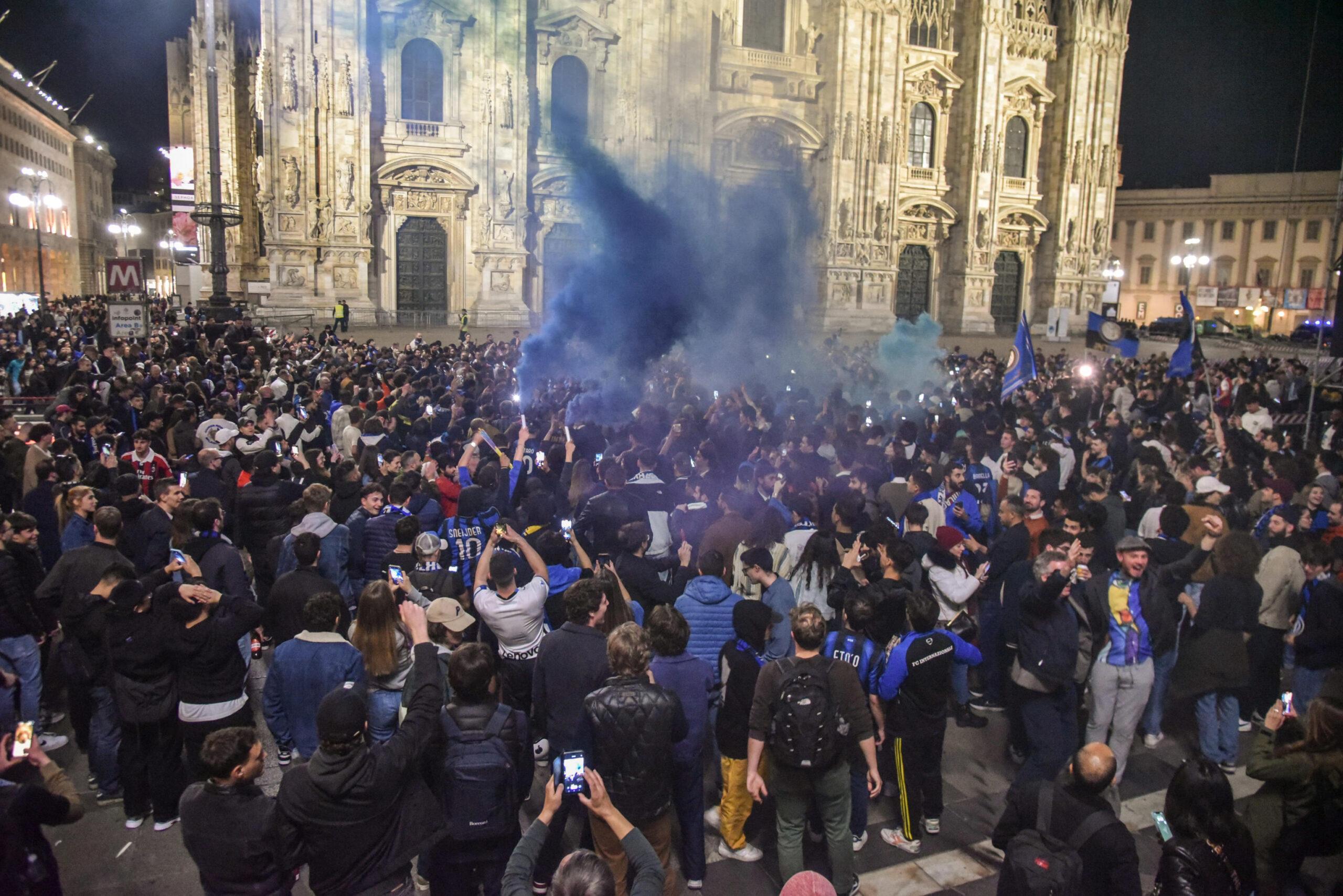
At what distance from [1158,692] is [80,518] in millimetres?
7750

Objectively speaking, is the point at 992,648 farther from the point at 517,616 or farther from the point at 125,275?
the point at 125,275

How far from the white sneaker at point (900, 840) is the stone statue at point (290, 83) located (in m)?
26.5

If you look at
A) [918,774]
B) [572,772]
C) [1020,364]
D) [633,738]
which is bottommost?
[918,774]

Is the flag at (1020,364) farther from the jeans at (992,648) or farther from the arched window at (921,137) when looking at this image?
the arched window at (921,137)

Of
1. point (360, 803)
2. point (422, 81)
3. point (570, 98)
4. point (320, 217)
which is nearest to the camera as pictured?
point (360, 803)

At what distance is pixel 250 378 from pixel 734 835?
38.0 ft

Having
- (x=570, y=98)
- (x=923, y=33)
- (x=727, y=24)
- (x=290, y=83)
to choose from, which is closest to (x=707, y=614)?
(x=290, y=83)

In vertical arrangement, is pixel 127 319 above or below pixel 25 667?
above

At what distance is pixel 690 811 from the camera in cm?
449

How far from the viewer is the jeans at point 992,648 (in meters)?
6.98

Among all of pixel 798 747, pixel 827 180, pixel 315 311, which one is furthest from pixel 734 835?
pixel 827 180

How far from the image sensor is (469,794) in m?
3.64

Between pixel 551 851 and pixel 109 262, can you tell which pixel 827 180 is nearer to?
pixel 109 262

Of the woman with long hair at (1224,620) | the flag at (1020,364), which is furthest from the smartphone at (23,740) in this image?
the flag at (1020,364)
